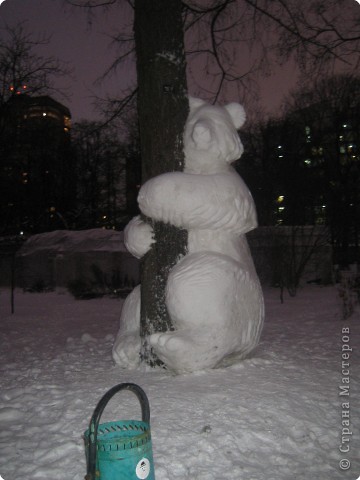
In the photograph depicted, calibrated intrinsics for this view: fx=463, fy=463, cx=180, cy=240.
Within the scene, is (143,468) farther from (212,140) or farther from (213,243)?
(212,140)

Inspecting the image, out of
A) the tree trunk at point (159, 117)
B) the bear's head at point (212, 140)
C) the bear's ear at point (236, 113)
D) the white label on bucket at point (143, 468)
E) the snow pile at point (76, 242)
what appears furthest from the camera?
the snow pile at point (76, 242)

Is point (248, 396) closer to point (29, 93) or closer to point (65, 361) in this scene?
point (65, 361)

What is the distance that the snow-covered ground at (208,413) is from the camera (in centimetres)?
285

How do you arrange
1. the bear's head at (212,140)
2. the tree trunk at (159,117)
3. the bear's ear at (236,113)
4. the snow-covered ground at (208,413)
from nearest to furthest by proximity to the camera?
the snow-covered ground at (208,413) → the bear's head at (212,140) → the tree trunk at (159,117) → the bear's ear at (236,113)

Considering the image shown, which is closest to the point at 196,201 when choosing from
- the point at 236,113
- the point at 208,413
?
the point at 236,113

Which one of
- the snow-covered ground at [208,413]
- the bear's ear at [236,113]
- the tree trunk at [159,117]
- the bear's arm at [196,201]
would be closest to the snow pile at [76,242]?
the snow-covered ground at [208,413]

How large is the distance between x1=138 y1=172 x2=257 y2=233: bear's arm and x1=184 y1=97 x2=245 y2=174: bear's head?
20 cm

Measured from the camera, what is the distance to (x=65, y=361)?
524 cm

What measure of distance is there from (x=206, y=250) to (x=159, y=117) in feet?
4.55

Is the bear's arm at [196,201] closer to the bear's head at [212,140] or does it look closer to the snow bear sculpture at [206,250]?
the snow bear sculpture at [206,250]

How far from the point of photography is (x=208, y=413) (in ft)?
11.1

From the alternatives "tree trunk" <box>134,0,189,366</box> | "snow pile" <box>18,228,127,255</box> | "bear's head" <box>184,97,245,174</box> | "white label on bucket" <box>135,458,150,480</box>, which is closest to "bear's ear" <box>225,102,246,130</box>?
"bear's head" <box>184,97,245,174</box>

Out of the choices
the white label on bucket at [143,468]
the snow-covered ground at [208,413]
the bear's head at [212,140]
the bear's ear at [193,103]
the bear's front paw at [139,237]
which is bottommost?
the snow-covered ground at [208,413]

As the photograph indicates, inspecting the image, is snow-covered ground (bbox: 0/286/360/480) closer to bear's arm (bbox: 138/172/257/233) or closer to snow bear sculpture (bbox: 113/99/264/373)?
snow bear sculpture (bbox: 113/99/264/373)
